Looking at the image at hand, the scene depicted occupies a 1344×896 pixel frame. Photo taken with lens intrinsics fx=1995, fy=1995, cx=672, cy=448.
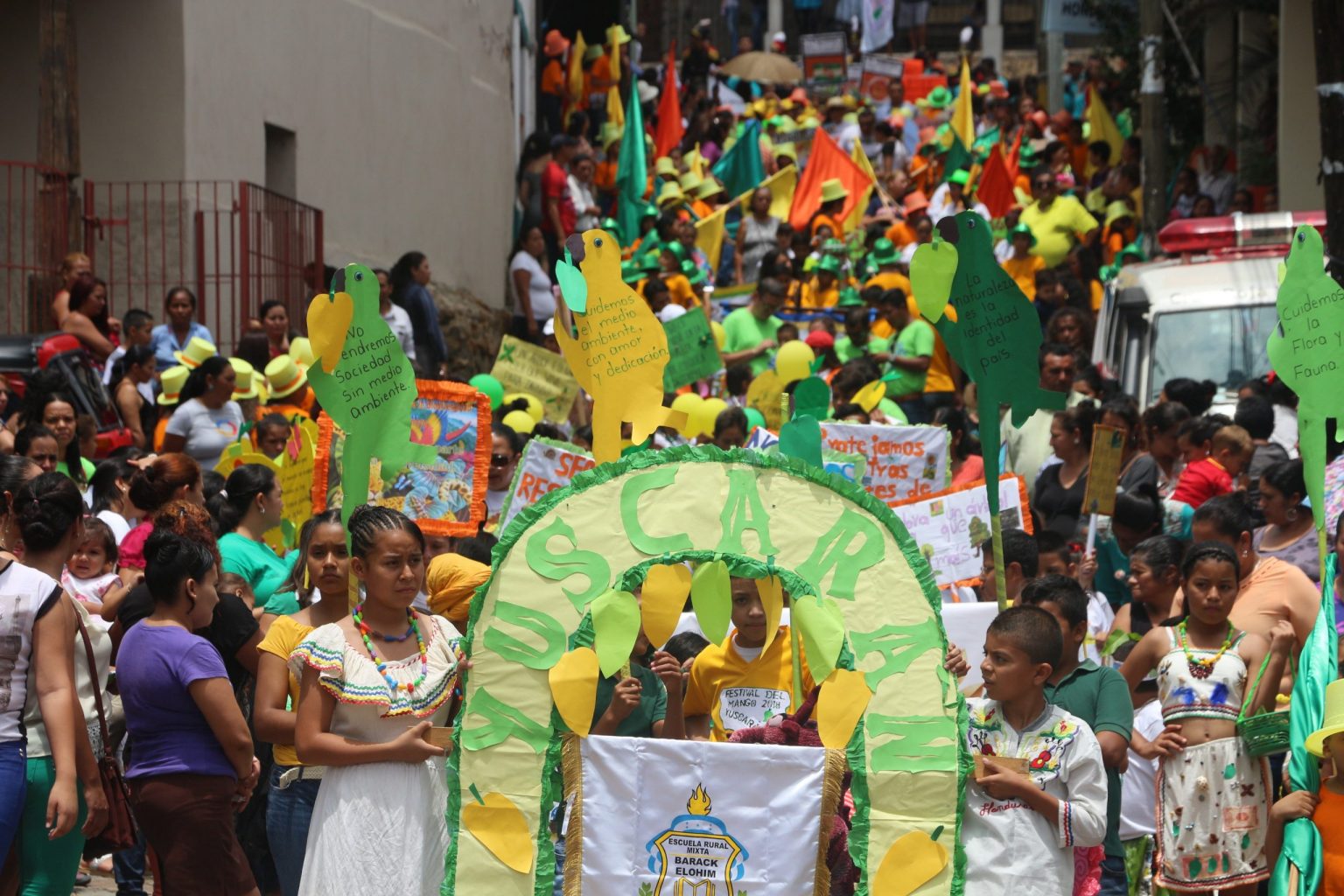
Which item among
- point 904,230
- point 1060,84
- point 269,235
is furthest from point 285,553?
point 1060,84

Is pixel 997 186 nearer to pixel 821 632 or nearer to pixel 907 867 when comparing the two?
pixel 821 632

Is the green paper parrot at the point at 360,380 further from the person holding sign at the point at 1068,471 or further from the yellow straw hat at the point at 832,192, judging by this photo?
the yellow straw hat at the point at 832,192

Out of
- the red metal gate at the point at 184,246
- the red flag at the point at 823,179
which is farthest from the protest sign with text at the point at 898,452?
the red flag at the point at 823,179

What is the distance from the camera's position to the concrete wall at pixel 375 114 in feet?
54.7

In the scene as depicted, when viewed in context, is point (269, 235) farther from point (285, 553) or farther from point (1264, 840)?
point (1264, 840)

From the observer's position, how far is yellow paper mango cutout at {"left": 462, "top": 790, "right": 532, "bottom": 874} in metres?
5.66

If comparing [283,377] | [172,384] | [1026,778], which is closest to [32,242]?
[172,384]

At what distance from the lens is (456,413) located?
9.42m

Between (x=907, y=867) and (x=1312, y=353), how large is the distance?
2735mm

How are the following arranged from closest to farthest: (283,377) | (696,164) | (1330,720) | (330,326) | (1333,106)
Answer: (1330,720), (330,326), (1333,106), (283,377), (696,164)

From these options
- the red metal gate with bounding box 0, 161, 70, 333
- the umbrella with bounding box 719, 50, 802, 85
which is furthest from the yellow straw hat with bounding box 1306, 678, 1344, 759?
the umbrella with bounding box 719, 50, 802, 85

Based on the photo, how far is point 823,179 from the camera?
840 inches

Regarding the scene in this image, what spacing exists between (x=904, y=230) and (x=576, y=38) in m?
8.58

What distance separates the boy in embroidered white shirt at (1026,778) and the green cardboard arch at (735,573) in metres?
0.22
